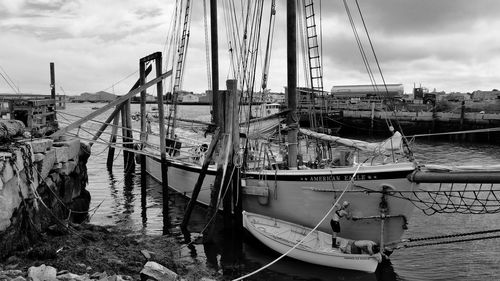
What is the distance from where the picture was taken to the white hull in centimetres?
1284

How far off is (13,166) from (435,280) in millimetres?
11987

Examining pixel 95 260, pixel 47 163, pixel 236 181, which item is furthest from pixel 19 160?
pixel 236 181

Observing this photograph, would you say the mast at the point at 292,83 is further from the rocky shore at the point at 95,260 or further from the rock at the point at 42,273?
the rock at the point at 42,273

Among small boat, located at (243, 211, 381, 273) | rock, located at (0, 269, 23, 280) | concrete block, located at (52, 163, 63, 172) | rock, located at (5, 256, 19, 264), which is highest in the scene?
concrete block, located at (52, 163, 63, 172)

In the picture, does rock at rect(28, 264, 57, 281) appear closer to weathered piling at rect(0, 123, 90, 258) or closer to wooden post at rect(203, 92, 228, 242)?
weathered piling at rect(0, 123, 90, 258)

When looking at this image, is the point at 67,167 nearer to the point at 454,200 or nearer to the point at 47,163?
the point at 47,163

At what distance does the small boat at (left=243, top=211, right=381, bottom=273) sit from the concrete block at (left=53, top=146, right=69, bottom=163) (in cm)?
737

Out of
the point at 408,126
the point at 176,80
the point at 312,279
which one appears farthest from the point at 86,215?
the point at 408,126

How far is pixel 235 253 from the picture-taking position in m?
14.5

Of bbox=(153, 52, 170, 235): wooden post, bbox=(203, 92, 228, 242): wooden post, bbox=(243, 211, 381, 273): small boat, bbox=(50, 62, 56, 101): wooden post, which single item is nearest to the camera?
bbox=(243, 211, 381, 273): small boat

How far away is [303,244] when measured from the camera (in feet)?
44.4

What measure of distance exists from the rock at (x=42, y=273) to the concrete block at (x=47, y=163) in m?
5.29

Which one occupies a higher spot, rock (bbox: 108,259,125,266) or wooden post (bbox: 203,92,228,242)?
wooden post (bbox: 203,92,228,242)

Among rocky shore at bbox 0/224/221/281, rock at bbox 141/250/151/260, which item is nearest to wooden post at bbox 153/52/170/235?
rocky shore at bbox 0/224/221/281
